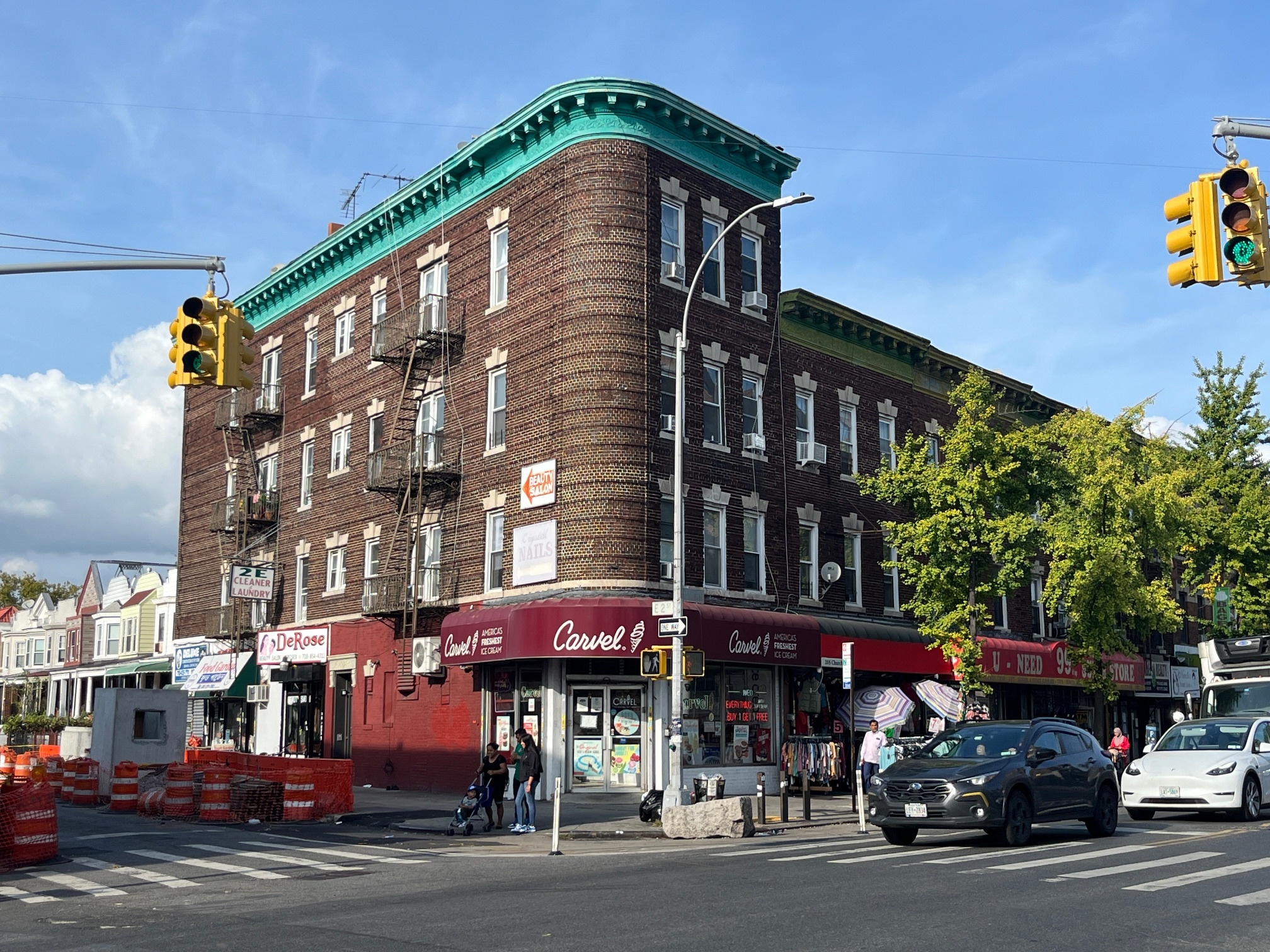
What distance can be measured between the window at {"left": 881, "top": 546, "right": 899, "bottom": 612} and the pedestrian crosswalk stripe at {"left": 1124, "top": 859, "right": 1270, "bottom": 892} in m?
21.2

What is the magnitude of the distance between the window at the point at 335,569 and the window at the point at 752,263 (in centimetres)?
1417

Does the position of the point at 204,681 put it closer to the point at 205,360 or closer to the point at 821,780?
the point at 821,780

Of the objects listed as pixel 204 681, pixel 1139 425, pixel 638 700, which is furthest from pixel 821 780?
pixel 204 681

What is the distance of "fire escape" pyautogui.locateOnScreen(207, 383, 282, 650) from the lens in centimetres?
4094

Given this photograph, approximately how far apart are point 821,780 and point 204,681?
21.3 meters

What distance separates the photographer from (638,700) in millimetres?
28375

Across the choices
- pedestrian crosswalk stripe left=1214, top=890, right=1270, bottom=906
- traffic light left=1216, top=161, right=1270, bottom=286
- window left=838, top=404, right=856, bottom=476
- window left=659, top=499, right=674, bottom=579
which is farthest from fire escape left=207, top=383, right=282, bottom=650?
traffic light left=1216, top=161, right=1270, bottom=286

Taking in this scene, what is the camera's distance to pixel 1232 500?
135 feet

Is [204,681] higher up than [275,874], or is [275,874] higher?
[204,681]

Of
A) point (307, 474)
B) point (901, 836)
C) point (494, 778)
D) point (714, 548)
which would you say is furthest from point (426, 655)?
point (901, 836)

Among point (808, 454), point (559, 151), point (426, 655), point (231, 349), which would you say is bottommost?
point (426, 655)

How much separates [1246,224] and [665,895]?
27.0 feet

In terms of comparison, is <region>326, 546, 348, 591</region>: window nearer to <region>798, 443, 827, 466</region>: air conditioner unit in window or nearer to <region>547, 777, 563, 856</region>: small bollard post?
<region>798, 443, 827, 466</region>: air conditioner unit in window

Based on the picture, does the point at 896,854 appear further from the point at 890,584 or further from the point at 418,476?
the point at 890,584
